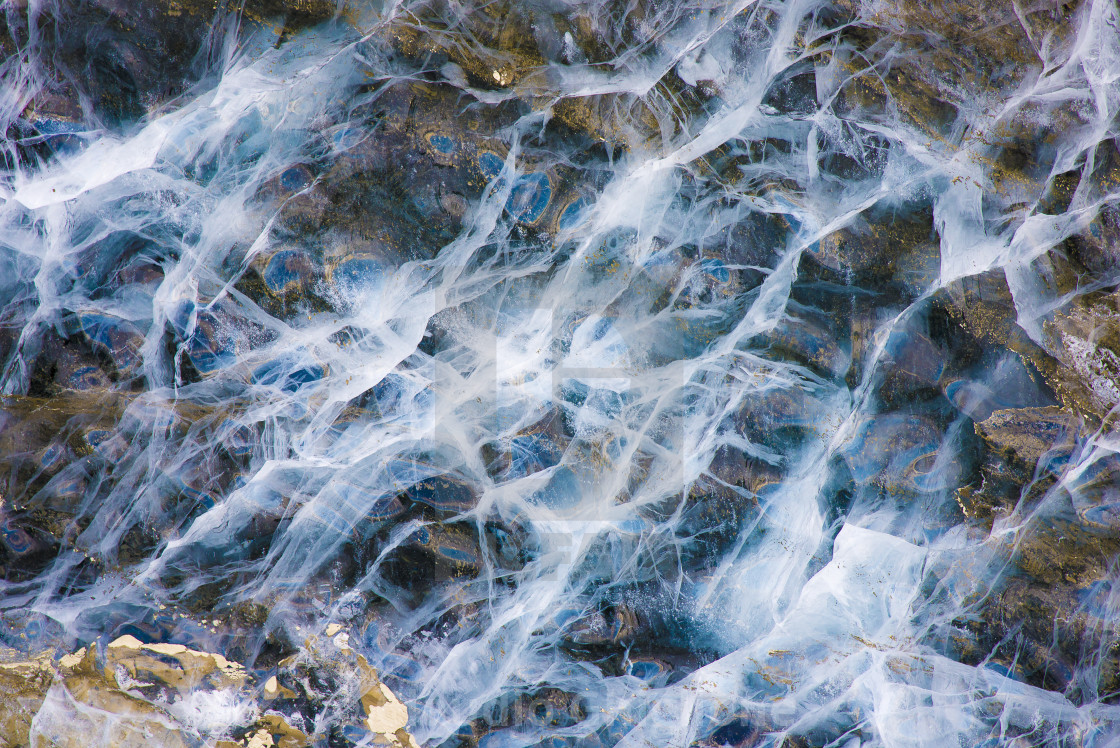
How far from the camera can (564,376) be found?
9.69 feet

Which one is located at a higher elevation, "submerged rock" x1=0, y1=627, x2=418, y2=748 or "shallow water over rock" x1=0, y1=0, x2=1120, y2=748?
"shallow water over rock" x1=0, y1=0, x2=1120, y2=748

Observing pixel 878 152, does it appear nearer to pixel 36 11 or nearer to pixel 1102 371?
pixel 1102 371

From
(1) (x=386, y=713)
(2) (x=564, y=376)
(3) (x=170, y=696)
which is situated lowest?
(1) (x=386, y=713)

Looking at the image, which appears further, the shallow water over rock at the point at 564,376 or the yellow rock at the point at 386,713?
the yellow rock at the point at 386,713

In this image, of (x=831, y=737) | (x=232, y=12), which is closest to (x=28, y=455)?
(x=232, y=12)

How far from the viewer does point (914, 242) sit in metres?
2.90

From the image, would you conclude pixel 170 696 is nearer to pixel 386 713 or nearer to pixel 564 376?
pixel 386 713

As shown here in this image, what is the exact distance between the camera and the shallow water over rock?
110 inches

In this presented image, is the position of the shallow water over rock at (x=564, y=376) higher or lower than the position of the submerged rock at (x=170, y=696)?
higher

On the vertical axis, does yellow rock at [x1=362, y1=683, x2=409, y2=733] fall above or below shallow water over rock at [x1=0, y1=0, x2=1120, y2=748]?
below

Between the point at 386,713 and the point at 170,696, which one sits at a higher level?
the point at 170,696

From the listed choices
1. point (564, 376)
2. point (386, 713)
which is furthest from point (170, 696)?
point (564, 376)

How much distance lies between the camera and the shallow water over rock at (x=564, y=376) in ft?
9.18

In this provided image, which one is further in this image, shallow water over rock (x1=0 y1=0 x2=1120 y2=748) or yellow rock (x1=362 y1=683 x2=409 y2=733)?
yellow rock (x1=362 y1=683 x2=409 y2=733)
